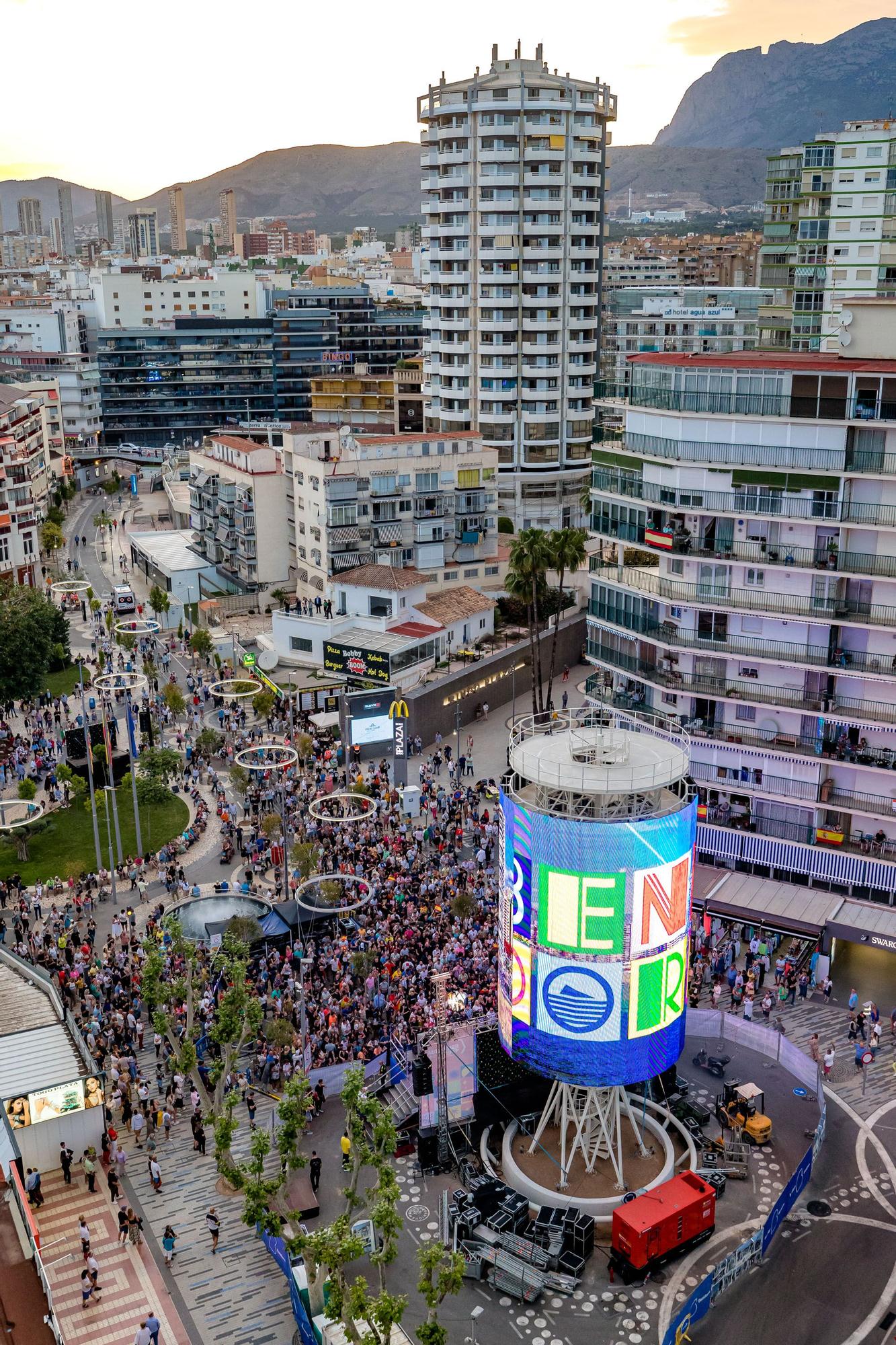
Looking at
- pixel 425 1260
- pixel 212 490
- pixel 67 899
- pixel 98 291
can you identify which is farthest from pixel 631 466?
pixel 98 291

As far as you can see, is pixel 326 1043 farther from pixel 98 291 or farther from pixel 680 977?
pixel 98 291

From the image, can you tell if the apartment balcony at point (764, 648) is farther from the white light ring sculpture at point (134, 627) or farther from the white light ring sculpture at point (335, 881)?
A: the white light ring sculpture at point (134, 627)

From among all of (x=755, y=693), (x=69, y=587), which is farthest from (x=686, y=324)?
(x=755, y=693)

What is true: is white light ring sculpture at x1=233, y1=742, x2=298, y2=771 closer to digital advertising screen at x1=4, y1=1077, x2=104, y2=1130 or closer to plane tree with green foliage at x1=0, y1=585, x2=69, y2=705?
plane tree with green foliage at x1=0, y1=585, x2=69, y2=705

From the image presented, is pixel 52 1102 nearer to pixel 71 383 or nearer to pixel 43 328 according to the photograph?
pixel 71 383

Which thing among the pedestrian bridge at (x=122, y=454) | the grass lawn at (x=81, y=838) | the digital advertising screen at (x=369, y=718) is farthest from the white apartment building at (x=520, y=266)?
the pedestrian bridge at (x=122, y=454)

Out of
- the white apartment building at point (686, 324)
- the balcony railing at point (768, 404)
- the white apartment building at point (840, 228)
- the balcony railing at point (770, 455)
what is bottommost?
the balcony railing at point (770, 455)
